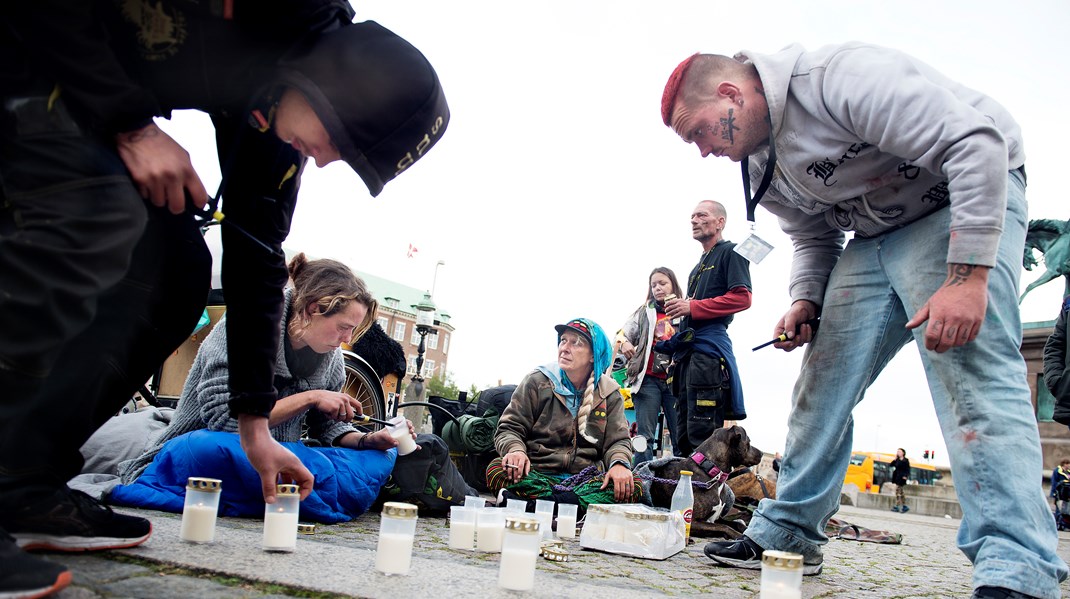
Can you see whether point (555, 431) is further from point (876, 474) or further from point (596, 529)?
point (876, 474)

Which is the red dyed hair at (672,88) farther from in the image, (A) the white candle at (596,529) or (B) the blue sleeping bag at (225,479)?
(B) the blue sleeping bag at (225,479)

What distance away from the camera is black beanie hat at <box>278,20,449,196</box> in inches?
73.4

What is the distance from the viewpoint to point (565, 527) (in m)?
4.30

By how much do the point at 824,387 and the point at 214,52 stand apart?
2.70m

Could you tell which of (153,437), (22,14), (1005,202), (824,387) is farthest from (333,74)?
(153,437)

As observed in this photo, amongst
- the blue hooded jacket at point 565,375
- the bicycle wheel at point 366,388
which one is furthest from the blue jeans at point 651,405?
the bicycle wheel at point 366,388

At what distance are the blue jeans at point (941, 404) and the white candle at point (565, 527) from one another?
1.29 metres

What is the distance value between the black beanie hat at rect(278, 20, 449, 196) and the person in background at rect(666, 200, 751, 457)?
457 centimetres

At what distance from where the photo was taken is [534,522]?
7.26 feet

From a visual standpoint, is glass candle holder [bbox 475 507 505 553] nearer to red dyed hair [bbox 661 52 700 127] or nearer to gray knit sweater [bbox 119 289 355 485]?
gray knit sweater [bbox 119 289 355 485]

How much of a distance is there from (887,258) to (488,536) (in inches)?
81.8

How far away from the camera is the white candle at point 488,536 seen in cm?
325

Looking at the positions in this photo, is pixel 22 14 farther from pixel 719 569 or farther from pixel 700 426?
pixel 700 426

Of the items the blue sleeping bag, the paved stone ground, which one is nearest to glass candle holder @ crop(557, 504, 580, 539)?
the paved stone ground
